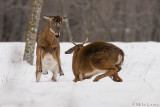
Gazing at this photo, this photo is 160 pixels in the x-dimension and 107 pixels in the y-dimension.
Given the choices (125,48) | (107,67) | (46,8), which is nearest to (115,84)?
(107,67)

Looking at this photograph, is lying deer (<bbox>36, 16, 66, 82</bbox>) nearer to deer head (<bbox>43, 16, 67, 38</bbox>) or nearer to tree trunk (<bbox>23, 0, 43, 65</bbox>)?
deer head (<bbox>43, 16, 67, 38</bbox>)

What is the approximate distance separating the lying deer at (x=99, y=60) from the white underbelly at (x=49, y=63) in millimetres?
679

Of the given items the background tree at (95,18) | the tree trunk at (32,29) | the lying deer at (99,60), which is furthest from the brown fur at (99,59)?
the background tree at (95,18)

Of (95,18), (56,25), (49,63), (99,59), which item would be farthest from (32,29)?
(95,18)

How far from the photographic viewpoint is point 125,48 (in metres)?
15.0

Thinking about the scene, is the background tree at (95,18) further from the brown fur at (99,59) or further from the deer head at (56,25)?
the brown fur at (99,59)

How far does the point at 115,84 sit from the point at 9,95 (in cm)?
176

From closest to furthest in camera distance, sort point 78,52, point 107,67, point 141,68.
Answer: point 107,67 → point 78,52 → point 141,68

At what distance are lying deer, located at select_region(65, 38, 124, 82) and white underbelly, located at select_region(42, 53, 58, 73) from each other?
679mm

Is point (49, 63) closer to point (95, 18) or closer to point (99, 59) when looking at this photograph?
point (99, 59)

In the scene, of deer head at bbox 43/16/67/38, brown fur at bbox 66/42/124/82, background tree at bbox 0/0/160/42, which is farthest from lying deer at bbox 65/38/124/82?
background tree at bbox 0/0/160/42

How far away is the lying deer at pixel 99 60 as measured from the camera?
21.3 ft

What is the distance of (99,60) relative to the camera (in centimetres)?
647

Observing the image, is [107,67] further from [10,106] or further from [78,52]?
[10,106]
